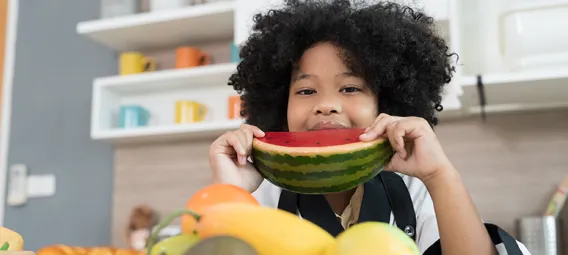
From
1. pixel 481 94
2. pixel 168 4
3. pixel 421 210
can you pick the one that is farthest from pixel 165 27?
pixel 421 210

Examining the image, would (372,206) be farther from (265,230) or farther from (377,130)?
(265,230)

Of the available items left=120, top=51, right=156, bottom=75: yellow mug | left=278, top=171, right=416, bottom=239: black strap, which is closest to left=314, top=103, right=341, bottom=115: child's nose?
left=278, top=171, right=416, bottom=239: black strap

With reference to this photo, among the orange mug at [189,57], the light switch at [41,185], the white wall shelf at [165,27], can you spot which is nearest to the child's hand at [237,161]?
the white wall shelf at [165,27]

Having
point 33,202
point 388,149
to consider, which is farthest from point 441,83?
point 33,202

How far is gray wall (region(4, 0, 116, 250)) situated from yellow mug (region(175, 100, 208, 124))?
0.43 metres

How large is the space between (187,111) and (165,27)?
1.07 feet

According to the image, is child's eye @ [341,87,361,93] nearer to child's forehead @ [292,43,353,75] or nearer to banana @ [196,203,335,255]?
child's forehead @ [292,43,353,75]

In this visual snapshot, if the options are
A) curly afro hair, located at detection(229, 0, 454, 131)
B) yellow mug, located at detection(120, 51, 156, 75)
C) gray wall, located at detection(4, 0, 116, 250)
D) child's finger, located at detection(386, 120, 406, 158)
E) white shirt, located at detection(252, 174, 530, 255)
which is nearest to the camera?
child's finger, located at detection(386, 120, 406, 158)

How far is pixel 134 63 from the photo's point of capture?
86.3 inches

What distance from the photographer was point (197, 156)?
220 centimetres

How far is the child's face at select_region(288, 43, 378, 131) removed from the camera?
957 millimetres

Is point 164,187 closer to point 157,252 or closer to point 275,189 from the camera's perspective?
point 275,189

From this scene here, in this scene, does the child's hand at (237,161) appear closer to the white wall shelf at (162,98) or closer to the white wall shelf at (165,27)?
the white wall shelf at (162,98)

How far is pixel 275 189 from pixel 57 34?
71.5 inches
